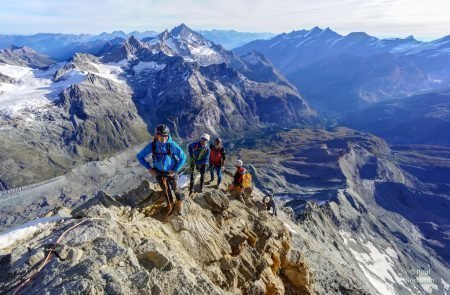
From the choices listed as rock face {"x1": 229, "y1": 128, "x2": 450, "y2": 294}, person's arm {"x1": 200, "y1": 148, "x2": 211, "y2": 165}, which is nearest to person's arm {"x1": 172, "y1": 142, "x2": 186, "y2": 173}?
person's arm {"x1": 200, "y1": 148, "x2": 211, "y2": 165}

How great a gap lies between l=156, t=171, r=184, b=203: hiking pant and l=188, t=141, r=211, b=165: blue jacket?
484 cm

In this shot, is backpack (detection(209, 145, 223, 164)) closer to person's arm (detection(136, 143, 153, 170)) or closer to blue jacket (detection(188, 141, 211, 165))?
blue jacket (detection(188, 141, 211, 165))

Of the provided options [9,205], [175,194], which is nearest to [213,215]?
[175,194]

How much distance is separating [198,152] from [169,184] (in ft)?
20.2

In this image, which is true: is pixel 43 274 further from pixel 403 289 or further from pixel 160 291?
pixel 403 289

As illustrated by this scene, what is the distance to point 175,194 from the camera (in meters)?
21.0

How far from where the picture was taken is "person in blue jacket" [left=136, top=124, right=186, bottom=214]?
1821 centimetres

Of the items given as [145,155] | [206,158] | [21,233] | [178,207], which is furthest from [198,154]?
[21,233]

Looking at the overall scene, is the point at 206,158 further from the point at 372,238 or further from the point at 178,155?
the point at 372,238

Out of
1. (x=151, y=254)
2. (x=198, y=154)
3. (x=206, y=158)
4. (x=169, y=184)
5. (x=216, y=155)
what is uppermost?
(x=169, y=184)

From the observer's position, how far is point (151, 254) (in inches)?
603

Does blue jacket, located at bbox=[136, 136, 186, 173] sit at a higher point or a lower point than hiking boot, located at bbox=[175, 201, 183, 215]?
higher

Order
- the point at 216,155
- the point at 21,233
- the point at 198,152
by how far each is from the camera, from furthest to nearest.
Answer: the point at 216,155 → the point at 198,152 → the point at 21,233

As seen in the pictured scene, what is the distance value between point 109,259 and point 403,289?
10254 cm
